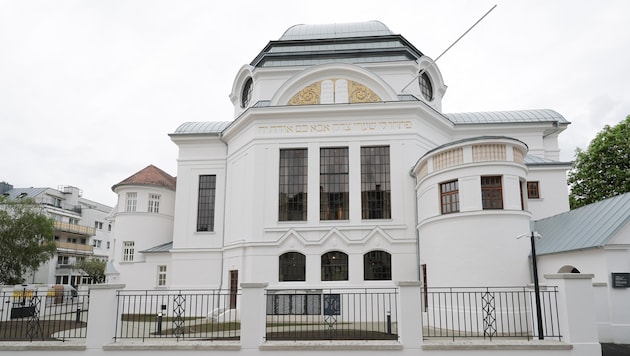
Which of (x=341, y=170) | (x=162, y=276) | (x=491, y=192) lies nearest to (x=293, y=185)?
(x=341, y=170)

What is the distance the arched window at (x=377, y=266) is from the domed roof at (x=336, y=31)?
12052 mm

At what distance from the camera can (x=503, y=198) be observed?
16062 millimetres

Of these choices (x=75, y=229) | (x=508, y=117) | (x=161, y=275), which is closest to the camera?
(x=508, y=117)

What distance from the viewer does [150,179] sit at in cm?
2994

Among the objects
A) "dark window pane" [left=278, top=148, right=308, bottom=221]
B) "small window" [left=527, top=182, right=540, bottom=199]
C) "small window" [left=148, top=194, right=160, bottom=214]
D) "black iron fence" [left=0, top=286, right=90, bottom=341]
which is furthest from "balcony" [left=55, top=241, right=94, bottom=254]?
"small window" [left=527, top=182, right=540, bottom=199]

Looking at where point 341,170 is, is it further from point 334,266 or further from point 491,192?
point 491,192

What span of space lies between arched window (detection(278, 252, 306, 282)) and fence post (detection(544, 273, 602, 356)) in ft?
40.1

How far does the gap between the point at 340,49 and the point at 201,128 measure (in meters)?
9.15

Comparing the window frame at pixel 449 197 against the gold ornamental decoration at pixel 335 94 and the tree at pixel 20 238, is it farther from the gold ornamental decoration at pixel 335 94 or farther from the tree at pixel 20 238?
the tree at pixel 20 238

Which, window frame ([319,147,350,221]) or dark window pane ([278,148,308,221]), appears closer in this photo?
window frame ([319,147,350,221])

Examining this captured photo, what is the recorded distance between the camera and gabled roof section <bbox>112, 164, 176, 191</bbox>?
29578mm

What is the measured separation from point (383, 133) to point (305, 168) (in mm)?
4117

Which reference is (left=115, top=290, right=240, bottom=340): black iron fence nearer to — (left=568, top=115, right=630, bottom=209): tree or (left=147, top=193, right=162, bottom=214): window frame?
(left=147, top=193, right=162, bottom=214): window frame

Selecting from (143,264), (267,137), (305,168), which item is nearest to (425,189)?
(305,168)
